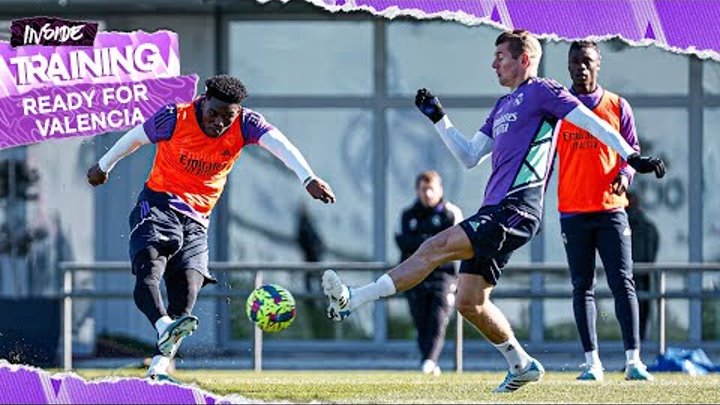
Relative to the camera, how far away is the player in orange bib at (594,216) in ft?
42.4

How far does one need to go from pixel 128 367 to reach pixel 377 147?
357cm

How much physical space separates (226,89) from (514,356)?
219cm

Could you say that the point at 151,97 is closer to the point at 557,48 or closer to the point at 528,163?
the point at 528,163

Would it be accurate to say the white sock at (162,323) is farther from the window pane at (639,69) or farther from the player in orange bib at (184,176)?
the window pane at (639,69)

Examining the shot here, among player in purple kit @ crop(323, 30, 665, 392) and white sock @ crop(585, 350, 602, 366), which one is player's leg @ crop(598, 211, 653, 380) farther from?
player in purple kit @ crop(323, 30, 665, 392)

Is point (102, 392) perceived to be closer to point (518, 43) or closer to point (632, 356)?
point (518, 43)

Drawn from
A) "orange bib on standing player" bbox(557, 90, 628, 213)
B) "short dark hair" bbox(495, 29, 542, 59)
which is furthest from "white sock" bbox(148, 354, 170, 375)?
"orange bib on standing player" bbox(557, 90, 628, 213)

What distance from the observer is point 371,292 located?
10.9 m

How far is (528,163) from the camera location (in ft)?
36.7

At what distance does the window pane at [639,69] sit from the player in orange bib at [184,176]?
26.6ft

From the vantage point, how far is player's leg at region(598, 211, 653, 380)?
12953 mm
